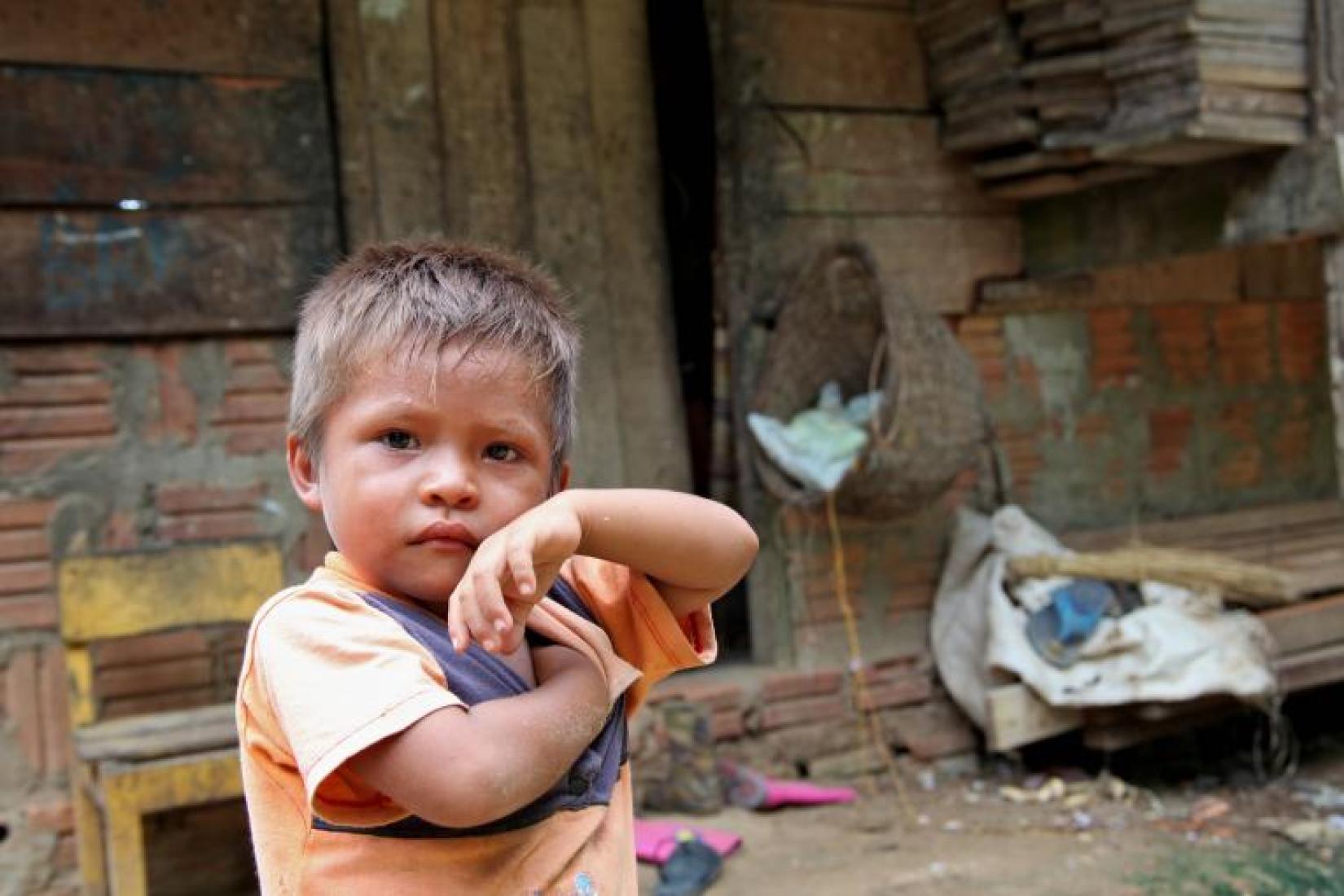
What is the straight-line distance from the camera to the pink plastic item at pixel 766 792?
164 inches

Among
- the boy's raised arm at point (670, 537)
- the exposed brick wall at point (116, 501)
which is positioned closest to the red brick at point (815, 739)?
the exposed brick wall at point (116, 501)

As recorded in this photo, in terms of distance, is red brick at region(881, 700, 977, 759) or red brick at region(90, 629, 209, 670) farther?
red brick at region(881, 700, 977, 759)

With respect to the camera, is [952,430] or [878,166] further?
[878,166]

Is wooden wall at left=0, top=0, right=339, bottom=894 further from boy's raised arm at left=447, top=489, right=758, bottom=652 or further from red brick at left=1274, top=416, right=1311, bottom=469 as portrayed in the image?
red brick at left=1274, top=416, right=1311, bottom=469

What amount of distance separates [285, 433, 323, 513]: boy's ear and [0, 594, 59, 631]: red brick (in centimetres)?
258

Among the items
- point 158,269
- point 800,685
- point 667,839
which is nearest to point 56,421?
point 158,269

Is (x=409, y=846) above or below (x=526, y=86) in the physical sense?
below

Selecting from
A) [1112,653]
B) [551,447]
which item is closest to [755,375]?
[1112,653]

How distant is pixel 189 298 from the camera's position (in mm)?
3664

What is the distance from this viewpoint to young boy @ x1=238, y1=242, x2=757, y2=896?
985 mm

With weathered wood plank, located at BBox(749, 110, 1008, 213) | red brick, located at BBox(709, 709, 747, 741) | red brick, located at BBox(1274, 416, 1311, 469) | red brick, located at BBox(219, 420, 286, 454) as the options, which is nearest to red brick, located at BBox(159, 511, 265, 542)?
red brick, located at BBox(219, 420, 286, 454)

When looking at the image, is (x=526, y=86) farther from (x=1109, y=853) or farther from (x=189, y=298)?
(x=1109, y=853)

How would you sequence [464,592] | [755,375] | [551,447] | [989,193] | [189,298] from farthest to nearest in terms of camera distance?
[989,193] → [755,375] → [189,298] → [551,447] → [464,592]

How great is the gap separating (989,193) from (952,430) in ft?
4.03
